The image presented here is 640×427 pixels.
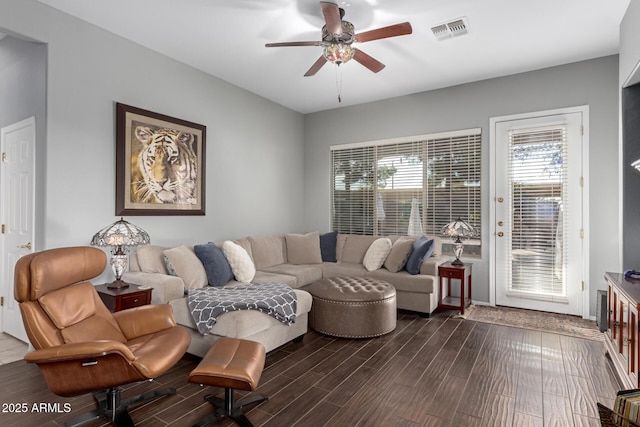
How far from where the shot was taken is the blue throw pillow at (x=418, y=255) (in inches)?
175

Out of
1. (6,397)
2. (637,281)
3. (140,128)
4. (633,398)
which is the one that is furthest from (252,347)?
(637,281)

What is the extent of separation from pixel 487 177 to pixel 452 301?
1726mm

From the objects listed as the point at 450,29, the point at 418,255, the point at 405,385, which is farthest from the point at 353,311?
the point at 450,29

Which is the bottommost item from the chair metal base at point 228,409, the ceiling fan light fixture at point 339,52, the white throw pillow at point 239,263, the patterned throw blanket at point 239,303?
the chair metal base at point 228,409

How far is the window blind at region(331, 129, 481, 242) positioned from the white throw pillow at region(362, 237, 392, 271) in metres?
0.76

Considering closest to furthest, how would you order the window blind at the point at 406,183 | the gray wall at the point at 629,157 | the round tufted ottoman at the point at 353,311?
1. the gray wall at the point at 629,157
2. the round tufted ottoman at the point at 353,311
3. the window blind at the point at 406,183

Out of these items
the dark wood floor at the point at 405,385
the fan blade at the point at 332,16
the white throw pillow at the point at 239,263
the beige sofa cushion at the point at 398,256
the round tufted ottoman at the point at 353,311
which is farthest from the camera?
the beige sofa cushion at the point at 398,256

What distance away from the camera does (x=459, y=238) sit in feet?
15.5

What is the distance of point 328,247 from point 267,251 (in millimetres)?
1024

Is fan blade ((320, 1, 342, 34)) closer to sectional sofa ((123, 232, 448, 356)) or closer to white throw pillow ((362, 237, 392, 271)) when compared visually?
sectional sofa ((123, 232, 448, 356))

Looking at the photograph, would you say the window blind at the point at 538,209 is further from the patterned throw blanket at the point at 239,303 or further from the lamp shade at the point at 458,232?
the patterned throw blanket at the point at 239,303

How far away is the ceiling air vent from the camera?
3.32 m

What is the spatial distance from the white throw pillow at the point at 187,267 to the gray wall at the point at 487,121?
9.49 ft

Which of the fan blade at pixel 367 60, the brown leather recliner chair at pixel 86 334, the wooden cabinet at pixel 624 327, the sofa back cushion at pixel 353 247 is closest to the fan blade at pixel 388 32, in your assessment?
the fan blade at pixel 367 60
